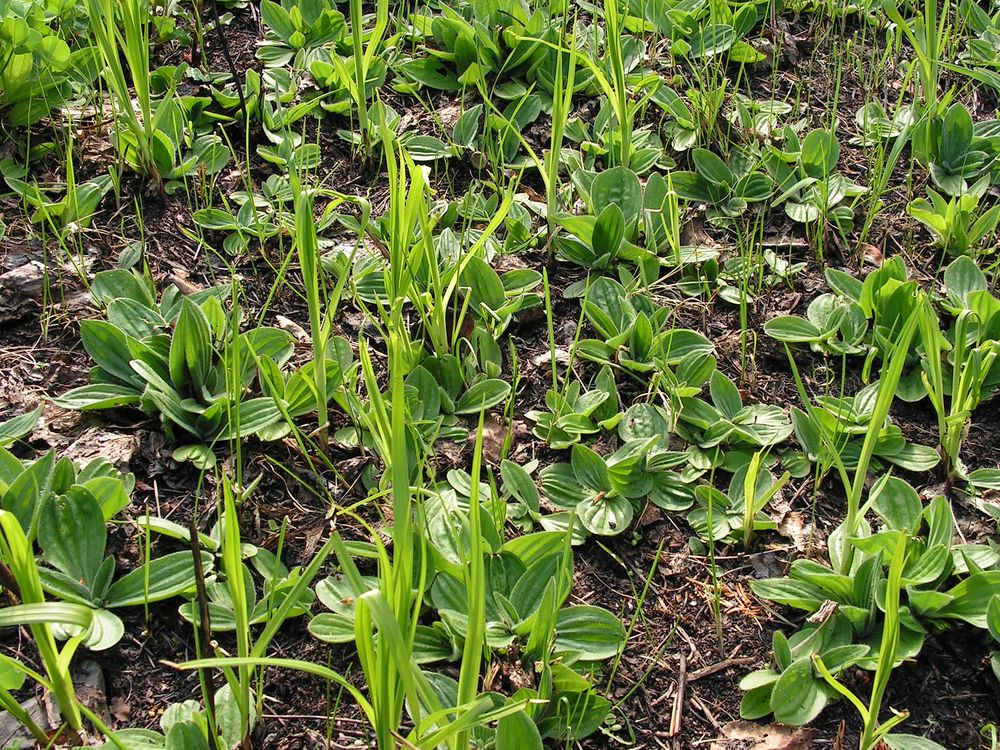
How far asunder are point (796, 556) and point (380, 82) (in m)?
1.56

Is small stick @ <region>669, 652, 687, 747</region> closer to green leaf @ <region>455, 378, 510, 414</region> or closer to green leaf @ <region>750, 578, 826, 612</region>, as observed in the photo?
green leaf @ <region>750, 578, 826, 612</region>

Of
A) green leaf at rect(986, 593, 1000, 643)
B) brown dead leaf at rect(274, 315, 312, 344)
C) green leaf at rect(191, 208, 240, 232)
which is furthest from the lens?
green leaf at rect(191, 208, 240, 232)

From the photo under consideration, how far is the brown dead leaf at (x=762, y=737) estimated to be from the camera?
1.34m

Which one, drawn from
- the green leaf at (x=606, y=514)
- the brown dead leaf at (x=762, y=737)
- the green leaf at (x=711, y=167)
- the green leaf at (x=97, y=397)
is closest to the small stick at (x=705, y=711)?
the brown dead leaf at (x=762, y=737)

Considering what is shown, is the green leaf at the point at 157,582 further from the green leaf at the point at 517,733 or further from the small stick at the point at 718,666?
the small stick at the point at 718,666

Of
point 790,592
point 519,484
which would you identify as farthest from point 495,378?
point 790,592

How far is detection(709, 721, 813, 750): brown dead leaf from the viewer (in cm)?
134

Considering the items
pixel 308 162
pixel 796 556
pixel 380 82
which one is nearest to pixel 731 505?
pixel 796 556

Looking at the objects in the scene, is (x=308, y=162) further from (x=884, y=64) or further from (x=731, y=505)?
(x=884, y=64)

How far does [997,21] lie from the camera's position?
2627 millimetres

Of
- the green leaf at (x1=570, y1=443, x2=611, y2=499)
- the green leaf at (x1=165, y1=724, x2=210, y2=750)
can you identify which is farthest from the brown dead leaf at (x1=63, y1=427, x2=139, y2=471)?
the green leaf at (x1=570, y1=443, x2=611, y2=499)

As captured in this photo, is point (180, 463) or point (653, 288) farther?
point (653, 288)

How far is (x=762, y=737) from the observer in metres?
1.36

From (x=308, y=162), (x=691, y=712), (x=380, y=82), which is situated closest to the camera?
(x=691, y=712)
